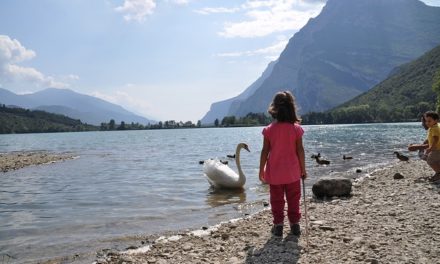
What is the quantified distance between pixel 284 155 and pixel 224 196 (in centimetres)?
1043

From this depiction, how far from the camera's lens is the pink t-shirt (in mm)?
8891

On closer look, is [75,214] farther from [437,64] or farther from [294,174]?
[437,64]

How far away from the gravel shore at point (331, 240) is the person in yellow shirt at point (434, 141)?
2.54 metres

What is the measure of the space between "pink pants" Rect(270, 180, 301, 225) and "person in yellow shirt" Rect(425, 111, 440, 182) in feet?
25.8

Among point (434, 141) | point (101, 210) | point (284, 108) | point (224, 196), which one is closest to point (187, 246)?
point (284, 108)

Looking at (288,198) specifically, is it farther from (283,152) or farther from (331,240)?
(331,240)

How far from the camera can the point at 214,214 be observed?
15.1 metres

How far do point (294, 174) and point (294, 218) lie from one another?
1.00 metres

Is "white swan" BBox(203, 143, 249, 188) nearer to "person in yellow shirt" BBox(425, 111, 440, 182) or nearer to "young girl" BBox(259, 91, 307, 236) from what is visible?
"person in yellow shirt" BBox(425, 111, 440, 182)

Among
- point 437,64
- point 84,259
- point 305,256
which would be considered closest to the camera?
point 305,256

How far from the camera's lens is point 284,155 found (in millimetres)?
8953

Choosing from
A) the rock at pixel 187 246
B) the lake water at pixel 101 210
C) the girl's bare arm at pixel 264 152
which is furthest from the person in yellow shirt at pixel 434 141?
the rock at pixel 187 246

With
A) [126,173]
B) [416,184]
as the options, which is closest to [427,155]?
[416,184]

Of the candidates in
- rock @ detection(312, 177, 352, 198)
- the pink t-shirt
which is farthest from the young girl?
rock @ detection(312, 177, 352, 198)
